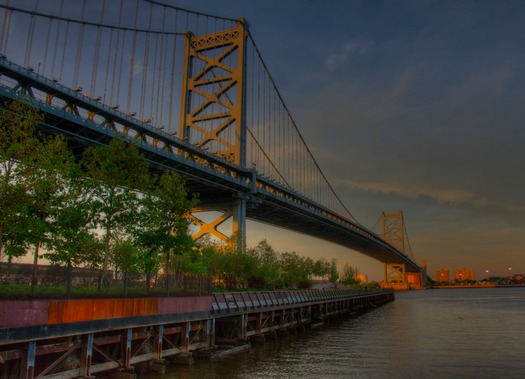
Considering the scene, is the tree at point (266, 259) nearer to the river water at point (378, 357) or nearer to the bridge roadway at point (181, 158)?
the bridge roadway at point (181, 158)

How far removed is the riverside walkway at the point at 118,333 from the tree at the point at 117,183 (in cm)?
629

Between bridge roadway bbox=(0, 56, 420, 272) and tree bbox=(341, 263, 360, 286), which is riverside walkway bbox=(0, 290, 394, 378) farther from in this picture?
tree bbox=(341, 263, 360, 286)

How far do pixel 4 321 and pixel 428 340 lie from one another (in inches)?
1163

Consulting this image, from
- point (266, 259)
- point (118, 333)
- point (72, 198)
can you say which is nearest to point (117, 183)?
point (72, 198)

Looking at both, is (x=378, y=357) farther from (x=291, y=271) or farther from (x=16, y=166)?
(x=291, y=271)

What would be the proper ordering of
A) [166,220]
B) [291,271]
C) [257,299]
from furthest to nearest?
1. [291,271]
2. [257,299]
3. [166,220]

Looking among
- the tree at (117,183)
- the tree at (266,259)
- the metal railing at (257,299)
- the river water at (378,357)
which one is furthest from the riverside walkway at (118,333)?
the tree at (266,259)

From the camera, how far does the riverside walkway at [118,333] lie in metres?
13.9

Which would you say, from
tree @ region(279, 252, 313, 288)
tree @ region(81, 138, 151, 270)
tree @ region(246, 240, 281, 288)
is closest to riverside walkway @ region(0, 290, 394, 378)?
tree @ region(81, 138, 151, 270)

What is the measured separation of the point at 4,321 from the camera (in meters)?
13.3

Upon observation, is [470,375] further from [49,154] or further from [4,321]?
[49,154]

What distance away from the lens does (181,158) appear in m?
50.0

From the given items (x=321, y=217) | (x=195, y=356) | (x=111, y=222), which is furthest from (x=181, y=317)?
(x=321, y=217)

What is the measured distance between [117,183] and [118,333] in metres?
10.3
